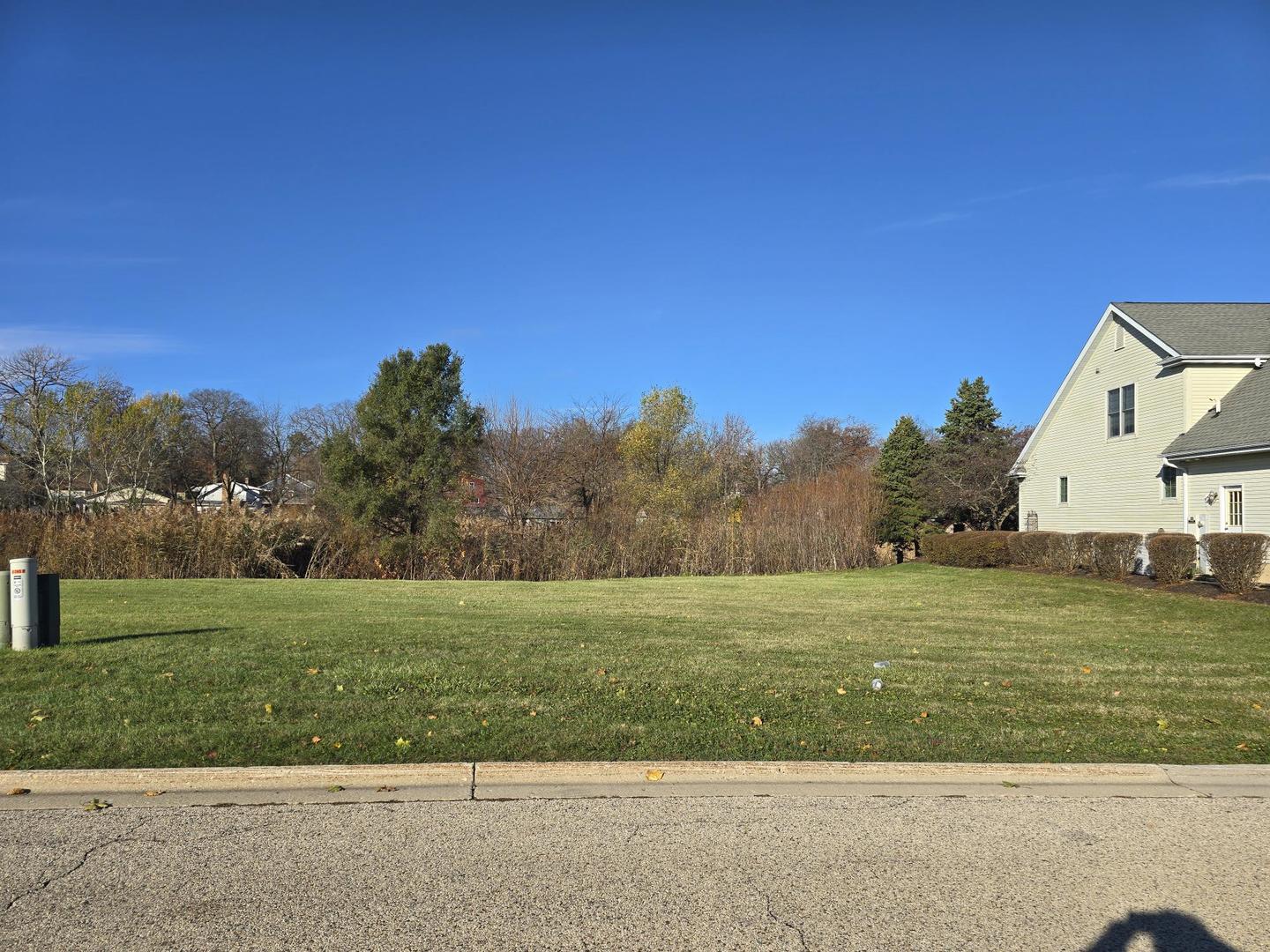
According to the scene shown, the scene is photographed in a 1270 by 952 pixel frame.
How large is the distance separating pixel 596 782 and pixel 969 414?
5017 cm

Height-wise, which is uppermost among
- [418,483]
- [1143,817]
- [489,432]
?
[489,432]

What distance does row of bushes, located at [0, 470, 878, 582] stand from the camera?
22.8 m

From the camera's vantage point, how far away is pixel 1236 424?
22.0 metres

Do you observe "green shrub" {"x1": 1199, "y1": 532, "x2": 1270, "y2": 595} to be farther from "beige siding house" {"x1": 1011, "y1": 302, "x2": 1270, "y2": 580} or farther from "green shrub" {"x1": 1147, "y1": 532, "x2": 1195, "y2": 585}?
"beige siding house" {"x1": 1011, "y1": 302, "x2": 1270, "y2": 580}

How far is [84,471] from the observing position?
156 ft

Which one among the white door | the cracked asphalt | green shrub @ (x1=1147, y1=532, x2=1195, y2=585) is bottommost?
the cracked asphalt

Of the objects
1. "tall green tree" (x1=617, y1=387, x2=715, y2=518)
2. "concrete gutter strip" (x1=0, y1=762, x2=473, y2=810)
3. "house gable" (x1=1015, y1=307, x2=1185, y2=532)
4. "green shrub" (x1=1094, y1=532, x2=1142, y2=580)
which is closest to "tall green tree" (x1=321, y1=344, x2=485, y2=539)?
"tall green tree" (x1=617, y1=387, x2=715, y2=518)

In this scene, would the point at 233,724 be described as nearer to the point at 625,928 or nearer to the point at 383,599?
the point at 625,928

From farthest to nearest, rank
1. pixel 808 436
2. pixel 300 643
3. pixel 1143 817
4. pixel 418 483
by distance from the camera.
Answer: pixel 808 436 < pixel 418 483 < pixel 300 643 < pixel 1143 817

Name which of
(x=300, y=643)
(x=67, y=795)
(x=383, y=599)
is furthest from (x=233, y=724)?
(x=383, y=599)

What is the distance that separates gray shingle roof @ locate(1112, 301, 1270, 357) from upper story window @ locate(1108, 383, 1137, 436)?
6.51ft

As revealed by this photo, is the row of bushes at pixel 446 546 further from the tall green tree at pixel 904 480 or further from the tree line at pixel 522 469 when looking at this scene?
the tall green tree at pixel 904 480

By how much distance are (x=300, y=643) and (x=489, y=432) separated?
23.0 metres

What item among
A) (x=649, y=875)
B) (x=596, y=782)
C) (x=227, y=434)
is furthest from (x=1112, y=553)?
(x=227, y=434)
